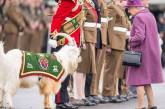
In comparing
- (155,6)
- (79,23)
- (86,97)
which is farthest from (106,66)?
(155,6)

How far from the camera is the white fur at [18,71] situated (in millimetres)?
13062

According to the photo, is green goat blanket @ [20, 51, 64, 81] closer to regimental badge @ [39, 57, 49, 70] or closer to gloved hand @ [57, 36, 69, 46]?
regimental badge @ [39, 57, 49, 70]

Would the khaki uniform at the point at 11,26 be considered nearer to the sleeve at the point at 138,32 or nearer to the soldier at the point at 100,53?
the soldier at the point at 100,53

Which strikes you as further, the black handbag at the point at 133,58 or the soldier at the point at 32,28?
the soldier at the point at 32,28

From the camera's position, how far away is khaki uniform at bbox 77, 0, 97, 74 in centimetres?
1480

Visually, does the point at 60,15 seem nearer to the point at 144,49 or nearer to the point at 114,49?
the point at 144,49

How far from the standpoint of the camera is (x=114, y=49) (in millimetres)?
15867

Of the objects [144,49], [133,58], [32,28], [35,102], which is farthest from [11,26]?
[133,58]

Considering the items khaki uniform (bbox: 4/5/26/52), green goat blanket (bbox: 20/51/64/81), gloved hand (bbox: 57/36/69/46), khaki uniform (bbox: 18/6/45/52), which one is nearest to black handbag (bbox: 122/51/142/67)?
gloved hand (bbox: 57/36/69/46)

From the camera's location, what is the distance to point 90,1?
14875 millimetres

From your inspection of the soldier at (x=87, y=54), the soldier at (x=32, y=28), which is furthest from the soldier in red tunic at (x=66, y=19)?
the soldier at (x=32, y=28)

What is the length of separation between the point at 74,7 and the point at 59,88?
4.38ft

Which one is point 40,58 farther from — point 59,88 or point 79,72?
point 79,72

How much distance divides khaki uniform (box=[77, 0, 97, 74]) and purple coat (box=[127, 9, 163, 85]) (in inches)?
50.0
